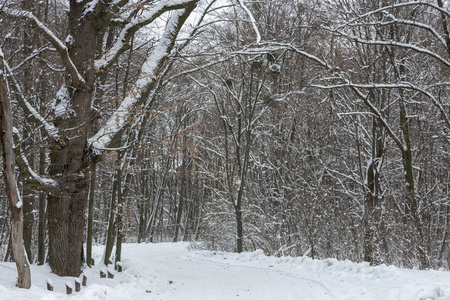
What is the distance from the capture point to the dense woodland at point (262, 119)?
8344 millimetres

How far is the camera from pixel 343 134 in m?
16.3

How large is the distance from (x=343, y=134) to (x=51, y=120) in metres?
12.1

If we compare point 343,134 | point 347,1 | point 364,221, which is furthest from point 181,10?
point 343,134

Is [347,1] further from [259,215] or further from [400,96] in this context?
[259,215]

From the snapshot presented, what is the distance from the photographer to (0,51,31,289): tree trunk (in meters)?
6.30

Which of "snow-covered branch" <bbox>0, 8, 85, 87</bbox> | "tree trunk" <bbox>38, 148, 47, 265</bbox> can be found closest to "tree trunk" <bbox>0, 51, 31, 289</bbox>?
"snow-covered branch" <bbox>0, 8, 85, 87</bbox>

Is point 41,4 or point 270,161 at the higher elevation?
point 41,4

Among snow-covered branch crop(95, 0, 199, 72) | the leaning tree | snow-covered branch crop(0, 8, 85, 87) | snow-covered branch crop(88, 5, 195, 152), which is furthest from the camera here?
snow-covered branch crop(95, 0, 199, 72)

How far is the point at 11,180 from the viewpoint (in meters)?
6.41

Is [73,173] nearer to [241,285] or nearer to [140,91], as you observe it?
[140,91]

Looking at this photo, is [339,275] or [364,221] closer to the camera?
[339,275]

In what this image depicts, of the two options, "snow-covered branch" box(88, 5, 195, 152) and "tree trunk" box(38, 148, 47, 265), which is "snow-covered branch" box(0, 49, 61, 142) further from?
Answer: "tree trunk" box(38, 148, 47, 265)

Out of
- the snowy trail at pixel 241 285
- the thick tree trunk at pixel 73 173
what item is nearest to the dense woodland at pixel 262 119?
the thick tree trunk at pixel 73 173

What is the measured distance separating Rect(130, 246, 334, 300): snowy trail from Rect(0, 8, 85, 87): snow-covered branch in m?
4.89
